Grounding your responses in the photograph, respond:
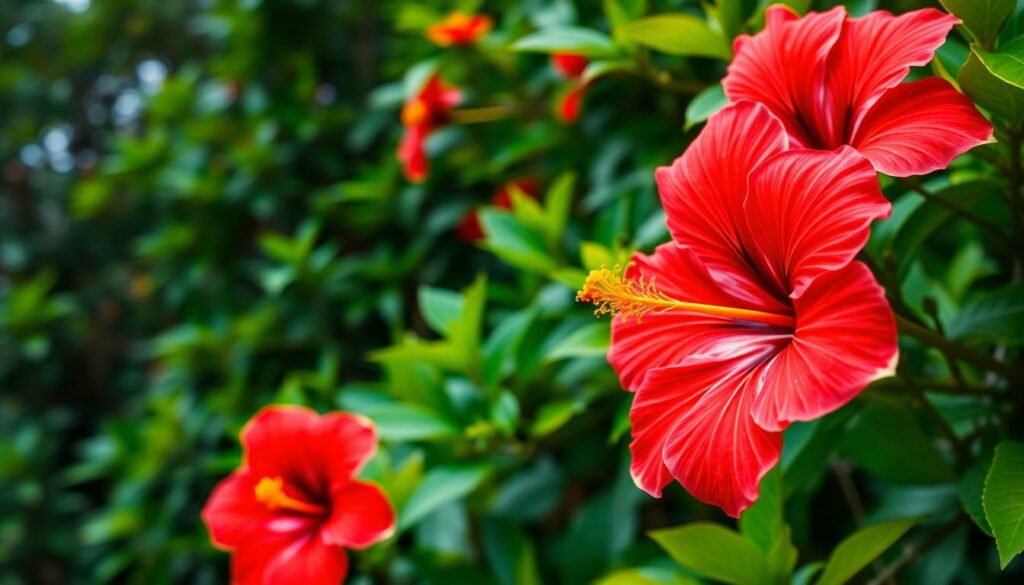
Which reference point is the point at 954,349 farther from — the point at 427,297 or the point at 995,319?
the point at 427,297

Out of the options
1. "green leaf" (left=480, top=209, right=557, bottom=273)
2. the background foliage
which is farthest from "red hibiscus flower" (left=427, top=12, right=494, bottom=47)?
"green leaf" (left=480, top=209, right=557, bottom=273)

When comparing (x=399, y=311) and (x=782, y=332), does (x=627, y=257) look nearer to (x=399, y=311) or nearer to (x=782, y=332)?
(x=782, y=332)

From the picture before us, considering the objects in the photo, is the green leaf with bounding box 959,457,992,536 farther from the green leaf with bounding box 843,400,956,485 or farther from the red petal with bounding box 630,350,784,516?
the red petal with bounding box 630,350,784,516

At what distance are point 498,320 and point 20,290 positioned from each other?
5.56 ft

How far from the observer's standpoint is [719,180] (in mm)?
547

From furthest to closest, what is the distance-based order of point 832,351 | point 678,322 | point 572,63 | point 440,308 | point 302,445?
point 572,63
point 440,308
point 302,445
point 678,322
point 832,351

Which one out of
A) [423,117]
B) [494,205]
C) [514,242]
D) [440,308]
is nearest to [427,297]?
[440,308]

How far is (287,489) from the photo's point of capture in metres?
0.83

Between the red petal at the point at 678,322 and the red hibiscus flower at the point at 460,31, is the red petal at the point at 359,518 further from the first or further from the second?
the red hibiscus flower at the point at 460,31

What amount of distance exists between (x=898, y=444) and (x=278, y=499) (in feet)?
1.88

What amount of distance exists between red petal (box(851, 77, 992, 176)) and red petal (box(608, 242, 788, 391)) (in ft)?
0.38

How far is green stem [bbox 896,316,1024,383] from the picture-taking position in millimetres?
536

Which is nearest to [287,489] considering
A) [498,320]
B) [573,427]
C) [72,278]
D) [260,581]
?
[260,581]

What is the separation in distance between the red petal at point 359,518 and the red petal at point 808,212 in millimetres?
442
